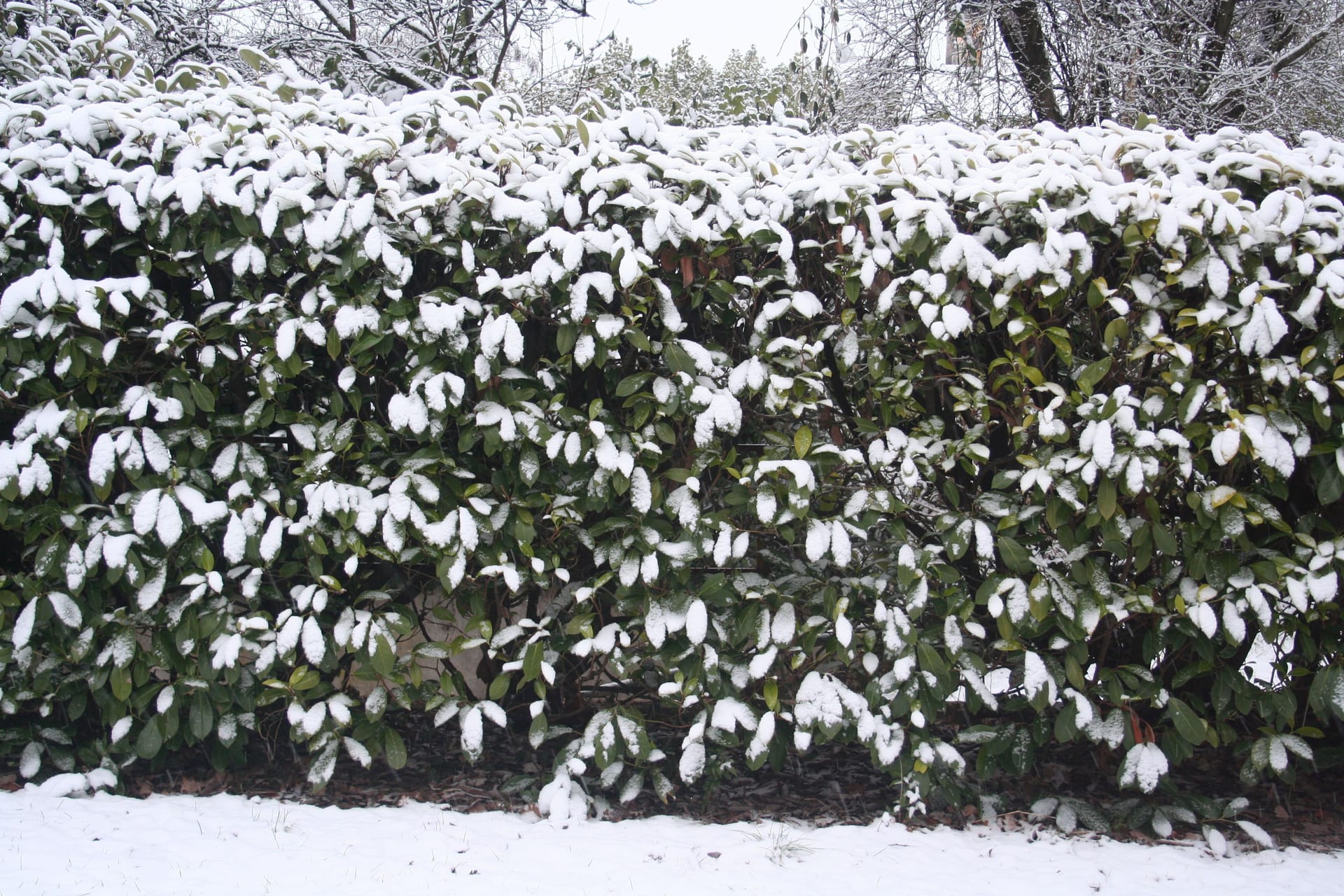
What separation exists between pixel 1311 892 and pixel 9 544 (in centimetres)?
423

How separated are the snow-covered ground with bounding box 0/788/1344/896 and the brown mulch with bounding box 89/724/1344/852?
10 centimetres

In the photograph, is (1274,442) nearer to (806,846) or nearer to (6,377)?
(806,846)

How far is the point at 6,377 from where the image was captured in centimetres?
278

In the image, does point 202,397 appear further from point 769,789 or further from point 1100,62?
point 1100,62

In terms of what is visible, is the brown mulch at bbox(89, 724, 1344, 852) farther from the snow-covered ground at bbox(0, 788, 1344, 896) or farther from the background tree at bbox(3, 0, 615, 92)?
the background tree at bbox(3, 0, 615, 92)

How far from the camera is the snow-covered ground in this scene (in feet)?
8.18

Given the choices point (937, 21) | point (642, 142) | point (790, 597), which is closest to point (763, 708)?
point (790, 597)

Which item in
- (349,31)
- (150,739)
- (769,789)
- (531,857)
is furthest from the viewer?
(349,31)

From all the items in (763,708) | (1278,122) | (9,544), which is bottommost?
(763,708)

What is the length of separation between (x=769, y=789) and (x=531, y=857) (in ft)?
3.02

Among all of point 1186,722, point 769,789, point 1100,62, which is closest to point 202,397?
point 769,789

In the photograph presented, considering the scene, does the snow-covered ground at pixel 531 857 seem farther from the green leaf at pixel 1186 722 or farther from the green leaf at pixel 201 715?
the green leaf at pixel 1186 722

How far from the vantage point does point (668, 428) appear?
Answer: 9.18 ft

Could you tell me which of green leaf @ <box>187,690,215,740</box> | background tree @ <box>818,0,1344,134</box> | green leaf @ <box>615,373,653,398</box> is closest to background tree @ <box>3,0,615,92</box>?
background tree @ <box>818,0,1344,134</box>
